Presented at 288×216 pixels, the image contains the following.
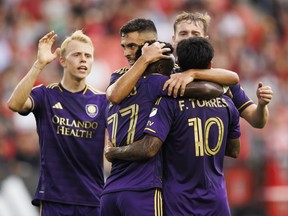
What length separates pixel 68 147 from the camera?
8922mm

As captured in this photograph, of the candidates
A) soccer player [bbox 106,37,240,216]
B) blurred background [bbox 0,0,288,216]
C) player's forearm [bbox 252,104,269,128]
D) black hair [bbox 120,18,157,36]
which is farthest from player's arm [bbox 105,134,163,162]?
blurred background [bbox 0,0,288,216]

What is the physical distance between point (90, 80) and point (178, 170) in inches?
354

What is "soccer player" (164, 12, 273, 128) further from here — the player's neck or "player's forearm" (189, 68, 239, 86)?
the player's neck

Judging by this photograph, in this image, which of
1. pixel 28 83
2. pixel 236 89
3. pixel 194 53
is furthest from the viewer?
pixel 28 83

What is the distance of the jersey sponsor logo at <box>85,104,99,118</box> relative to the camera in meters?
9.12

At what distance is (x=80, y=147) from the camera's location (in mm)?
8945

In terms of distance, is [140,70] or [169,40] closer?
[140,70]

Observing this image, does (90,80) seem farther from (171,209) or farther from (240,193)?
(171,209)

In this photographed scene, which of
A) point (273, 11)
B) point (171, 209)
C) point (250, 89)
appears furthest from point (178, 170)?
point (273, 11)

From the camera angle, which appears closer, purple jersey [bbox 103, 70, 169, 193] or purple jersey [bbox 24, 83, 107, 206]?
purple jersey [bbox 103, 70, 169, 193]

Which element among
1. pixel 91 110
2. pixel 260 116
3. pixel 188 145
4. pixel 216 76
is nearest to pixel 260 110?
pixel 260 116

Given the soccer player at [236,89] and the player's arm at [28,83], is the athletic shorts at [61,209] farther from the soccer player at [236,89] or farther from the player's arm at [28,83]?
the soccer player at [236,89]

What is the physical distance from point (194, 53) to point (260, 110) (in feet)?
3.10

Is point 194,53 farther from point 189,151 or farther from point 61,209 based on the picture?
point 61,209
